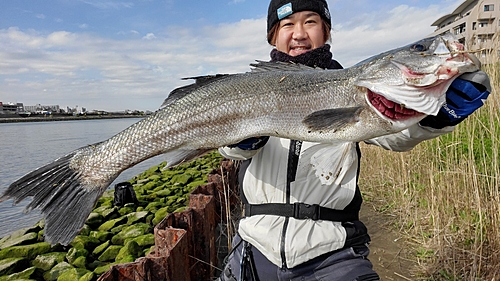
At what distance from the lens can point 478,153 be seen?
4.73 meters

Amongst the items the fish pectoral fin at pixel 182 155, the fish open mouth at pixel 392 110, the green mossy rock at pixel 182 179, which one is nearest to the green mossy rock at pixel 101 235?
the green mossy rock at pixel 182 179

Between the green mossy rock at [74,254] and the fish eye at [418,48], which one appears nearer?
the fish eye at [418,48]

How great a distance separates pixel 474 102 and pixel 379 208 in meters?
4.59

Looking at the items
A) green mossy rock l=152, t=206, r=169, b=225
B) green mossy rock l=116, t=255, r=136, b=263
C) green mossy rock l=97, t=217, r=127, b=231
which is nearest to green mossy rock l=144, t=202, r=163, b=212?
green mossy rock l=152, t=206, r=169, b=225

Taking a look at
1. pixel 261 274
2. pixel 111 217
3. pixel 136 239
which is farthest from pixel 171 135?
pixel 111 217

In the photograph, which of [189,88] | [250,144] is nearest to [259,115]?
[250,144]

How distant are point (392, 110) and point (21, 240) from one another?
7019 mm

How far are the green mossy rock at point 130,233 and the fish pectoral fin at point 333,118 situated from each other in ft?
15.4

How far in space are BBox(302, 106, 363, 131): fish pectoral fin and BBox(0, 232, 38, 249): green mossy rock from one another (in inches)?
250

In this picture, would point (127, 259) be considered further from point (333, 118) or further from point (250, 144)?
point (333, 118)

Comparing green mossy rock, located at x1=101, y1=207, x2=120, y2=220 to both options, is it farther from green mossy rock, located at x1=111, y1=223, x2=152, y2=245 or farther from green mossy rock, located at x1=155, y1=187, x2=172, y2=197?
green mossy rock, located at x1=155, y1=187, x2=172, y2=197

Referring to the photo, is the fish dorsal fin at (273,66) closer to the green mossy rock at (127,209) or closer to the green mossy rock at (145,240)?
the green mossy rock at (145,240)

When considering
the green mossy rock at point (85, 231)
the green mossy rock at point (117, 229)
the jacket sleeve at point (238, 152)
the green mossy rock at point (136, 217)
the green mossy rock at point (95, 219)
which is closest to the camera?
the jacket sleeve at point (238, 152)

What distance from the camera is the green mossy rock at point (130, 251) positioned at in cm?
513
